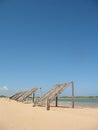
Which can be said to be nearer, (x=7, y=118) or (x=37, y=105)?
(x=7, y=118)

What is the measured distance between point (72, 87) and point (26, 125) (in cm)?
1106

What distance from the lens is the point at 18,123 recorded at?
6941mm

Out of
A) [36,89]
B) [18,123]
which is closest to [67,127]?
[18,123]

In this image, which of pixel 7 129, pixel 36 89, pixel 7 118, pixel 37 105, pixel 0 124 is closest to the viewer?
pixel 7 129

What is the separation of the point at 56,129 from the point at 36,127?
2.07 ft

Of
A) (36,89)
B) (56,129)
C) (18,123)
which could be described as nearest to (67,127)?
(56,129)

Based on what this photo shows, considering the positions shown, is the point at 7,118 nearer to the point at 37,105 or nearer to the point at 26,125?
the point at 26,125

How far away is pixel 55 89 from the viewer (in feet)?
56.9

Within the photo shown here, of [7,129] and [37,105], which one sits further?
[37,105]

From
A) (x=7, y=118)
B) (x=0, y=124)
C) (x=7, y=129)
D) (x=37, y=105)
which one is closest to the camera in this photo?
(x=7, y=129)

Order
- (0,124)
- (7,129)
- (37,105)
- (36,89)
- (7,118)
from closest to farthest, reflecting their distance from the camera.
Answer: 1. (7,129)
2. (0,124)
3. (7,118)
4. (37,105)
5. (36,89)

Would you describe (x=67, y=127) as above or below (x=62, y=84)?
below

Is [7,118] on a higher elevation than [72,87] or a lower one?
lower

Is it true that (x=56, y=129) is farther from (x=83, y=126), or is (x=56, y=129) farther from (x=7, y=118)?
(x=7, y=118)
